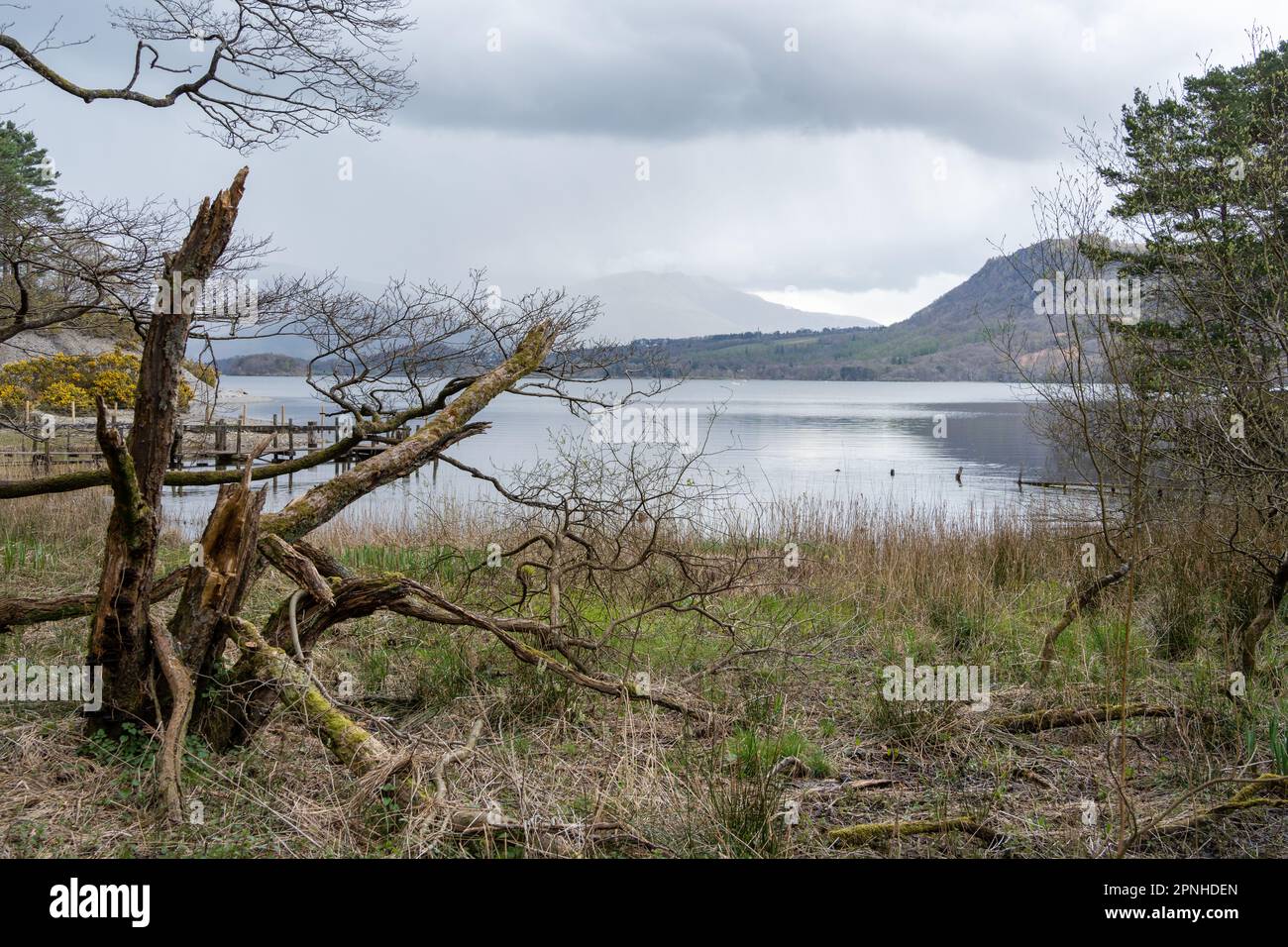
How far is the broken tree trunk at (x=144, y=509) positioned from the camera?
4.45 meters

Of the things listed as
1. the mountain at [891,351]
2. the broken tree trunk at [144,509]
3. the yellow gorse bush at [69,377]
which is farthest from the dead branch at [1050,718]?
the mountain at [891,351]

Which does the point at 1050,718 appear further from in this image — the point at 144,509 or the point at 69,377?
the point at 69,377

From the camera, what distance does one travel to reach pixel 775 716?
18.1ft

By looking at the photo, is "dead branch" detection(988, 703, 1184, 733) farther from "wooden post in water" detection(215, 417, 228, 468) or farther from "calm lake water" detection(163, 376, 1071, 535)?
"wooden post in water" detection(215, 417, 228, 468)

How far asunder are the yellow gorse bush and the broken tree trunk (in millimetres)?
31677

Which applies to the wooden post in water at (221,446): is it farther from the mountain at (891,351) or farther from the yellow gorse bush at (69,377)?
the mountain at (891,351)

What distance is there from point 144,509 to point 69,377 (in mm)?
36086

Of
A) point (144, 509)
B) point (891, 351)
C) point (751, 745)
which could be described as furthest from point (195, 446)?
point (891, 351)

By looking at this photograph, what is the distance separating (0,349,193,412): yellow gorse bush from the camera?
108ft

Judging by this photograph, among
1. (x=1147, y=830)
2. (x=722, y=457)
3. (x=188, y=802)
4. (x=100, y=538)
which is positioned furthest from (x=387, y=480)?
(x=722, y=457)

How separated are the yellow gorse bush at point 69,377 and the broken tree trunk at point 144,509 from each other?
3168cm

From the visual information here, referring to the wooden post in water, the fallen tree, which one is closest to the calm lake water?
the wooden post in water

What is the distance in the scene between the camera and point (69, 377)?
115 feet
